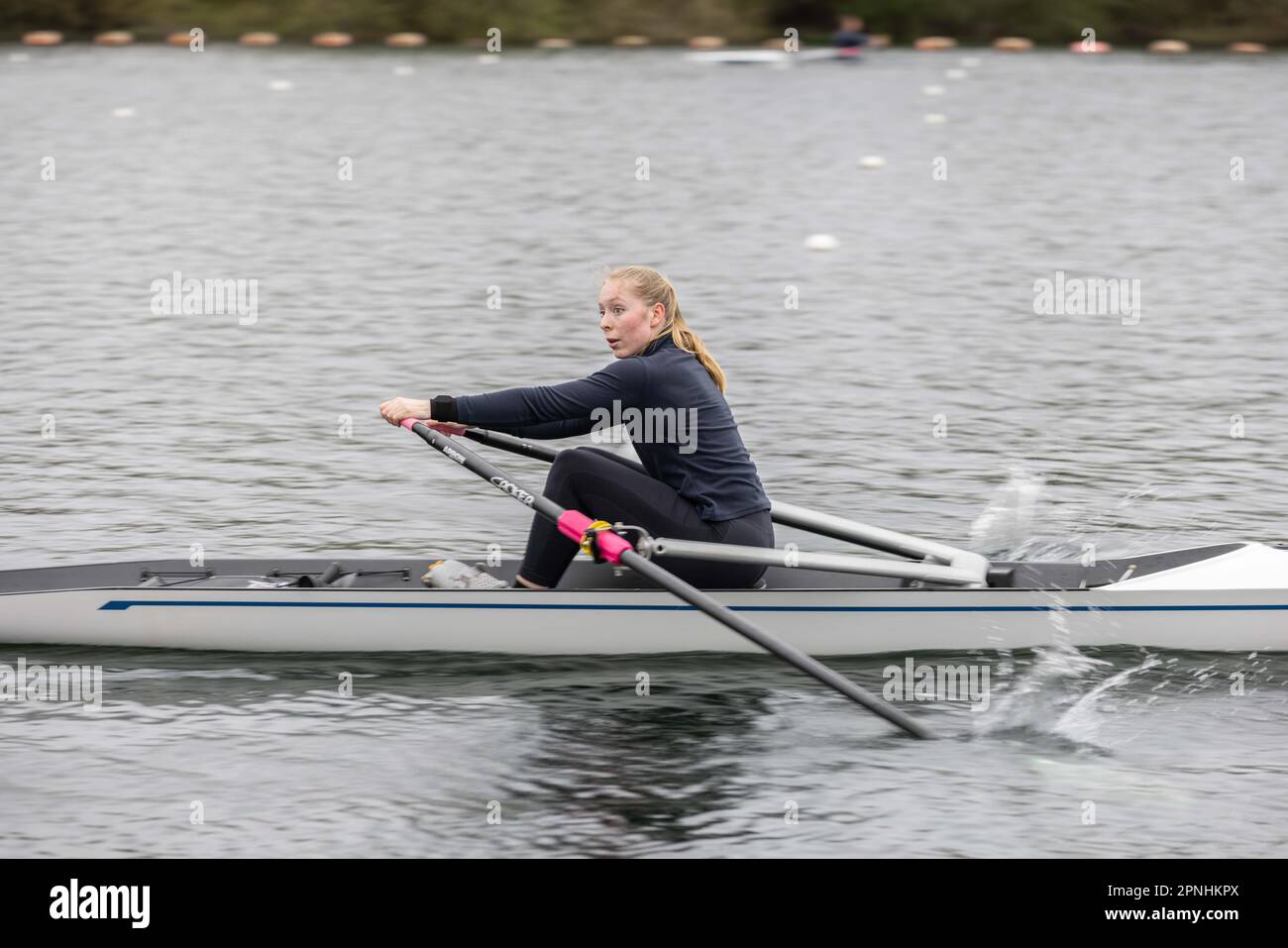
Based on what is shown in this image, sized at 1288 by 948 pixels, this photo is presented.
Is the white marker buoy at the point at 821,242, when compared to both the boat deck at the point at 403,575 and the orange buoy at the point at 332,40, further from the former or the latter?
the orange buoy at the point at 332,40

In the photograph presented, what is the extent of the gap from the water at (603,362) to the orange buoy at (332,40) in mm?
9189

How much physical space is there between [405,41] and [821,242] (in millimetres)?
22721

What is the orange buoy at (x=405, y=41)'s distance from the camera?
128 feet

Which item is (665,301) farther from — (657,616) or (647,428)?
(657,616)

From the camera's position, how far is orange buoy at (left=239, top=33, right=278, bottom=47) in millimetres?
39219

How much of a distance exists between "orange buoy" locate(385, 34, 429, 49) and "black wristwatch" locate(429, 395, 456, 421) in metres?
32.9

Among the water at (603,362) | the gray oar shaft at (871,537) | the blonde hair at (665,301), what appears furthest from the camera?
the gray oar shaft at (871,537)

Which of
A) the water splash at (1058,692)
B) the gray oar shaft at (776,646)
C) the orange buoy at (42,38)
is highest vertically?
Result: the orange buoy at (42,38)

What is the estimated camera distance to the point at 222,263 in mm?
17641

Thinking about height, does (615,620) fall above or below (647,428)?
below

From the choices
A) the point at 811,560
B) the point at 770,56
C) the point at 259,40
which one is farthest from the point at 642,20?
the point at 811,560

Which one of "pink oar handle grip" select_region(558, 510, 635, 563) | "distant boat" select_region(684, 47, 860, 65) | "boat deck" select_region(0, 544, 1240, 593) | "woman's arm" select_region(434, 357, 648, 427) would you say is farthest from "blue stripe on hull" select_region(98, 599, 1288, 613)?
"distant boat" select_region(684, 47, 860, 65)

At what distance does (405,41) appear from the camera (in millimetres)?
39219

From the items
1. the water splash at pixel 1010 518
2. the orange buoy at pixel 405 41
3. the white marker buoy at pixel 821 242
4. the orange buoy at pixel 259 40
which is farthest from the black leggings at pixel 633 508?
the orange buoy at pixel 259 40
